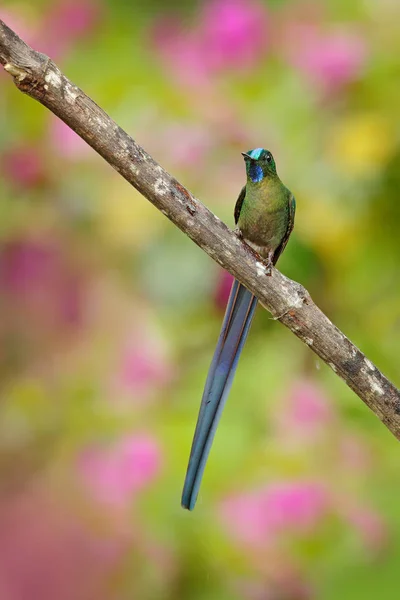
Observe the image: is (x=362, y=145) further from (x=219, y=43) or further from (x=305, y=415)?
(x=305, y=415)

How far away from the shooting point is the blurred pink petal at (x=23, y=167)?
2025mm

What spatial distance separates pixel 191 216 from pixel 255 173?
37 centimetres

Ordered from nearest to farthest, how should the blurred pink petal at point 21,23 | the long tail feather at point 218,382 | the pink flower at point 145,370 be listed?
the long tail feather at point 218,382 < the pink flower at point 145,370 < the blurred pink petal at point 21,23

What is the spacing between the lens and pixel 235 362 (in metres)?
1.28

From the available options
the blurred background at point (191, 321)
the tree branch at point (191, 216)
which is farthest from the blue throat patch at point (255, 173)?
the blurred background at point (191, 321)

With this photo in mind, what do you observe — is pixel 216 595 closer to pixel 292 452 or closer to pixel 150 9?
pixel 292 452

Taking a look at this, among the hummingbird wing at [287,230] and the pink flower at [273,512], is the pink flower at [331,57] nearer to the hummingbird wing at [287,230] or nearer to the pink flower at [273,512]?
the hummingbird wing at [287,230]

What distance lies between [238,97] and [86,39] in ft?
1.35

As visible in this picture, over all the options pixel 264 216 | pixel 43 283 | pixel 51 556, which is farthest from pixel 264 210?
pixel 43 283

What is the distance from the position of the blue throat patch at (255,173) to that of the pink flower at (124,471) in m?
0.61

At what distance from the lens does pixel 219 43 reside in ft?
6.85

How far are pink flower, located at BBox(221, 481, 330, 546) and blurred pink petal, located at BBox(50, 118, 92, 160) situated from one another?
0.83 meters

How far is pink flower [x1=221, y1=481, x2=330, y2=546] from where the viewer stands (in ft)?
5.54

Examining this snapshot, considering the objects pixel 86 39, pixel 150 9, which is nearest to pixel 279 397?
pixel 86 39
